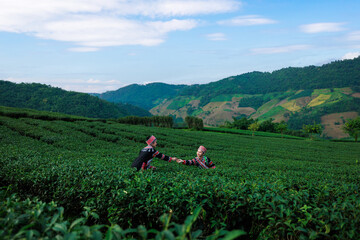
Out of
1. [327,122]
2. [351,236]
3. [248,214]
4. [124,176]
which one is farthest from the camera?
[327,122]

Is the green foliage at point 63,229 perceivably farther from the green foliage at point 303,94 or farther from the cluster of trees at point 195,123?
the green foliage at point 303,94

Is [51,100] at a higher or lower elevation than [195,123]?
higher

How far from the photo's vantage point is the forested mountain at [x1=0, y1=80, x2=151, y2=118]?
108637mm

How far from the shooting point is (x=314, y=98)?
16788 centimetres

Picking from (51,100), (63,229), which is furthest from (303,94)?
(63,229)

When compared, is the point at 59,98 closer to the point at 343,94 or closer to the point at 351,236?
the point at 351,236

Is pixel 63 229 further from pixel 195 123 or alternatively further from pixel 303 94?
pixel 303 94

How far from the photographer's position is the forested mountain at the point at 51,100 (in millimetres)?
108637

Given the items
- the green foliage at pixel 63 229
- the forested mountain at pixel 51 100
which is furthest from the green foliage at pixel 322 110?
the green foliage at pixel 63 229

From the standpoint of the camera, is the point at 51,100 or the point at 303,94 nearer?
the point at 51,100

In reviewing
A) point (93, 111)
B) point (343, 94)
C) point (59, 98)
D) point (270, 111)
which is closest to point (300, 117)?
point (270, 111)

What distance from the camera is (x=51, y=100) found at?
4656 inches

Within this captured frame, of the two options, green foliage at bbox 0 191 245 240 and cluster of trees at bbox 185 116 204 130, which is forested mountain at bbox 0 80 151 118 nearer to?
cluster of trees at bbox 185 116 204 130

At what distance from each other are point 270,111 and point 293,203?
186 m
